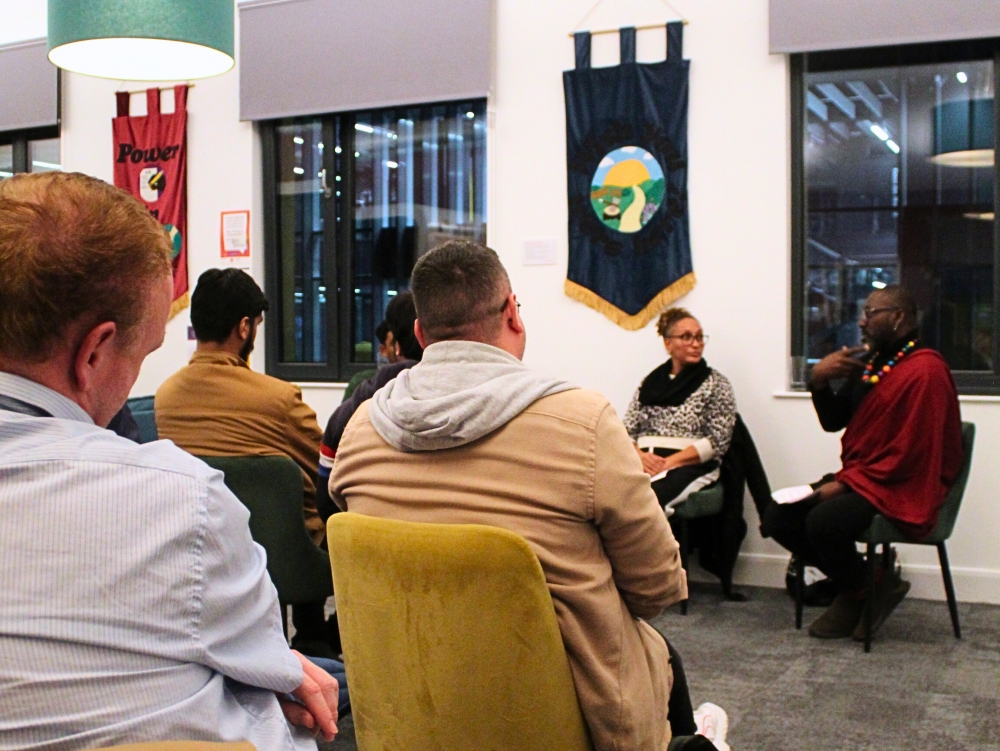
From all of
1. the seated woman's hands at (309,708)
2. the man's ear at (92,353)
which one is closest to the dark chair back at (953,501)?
the seated woman's hands at (309,708)

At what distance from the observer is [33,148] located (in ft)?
23.5

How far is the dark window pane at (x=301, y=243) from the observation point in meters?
6.33

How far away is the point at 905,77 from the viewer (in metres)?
4.95

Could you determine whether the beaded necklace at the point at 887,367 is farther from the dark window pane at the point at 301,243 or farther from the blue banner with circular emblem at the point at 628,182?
the dark window pane at the point at 301,243

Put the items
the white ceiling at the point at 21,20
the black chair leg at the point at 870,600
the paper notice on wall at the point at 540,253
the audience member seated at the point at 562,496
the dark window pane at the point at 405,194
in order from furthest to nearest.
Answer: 1. the white ceiling at the point at 21,20
2. the dark window pane at the point at 405,194
3. the paper notice on wall at the point at 540,253
4. the black chair leg at the point at 870,600
5. the audience member seated at the point at 562,496

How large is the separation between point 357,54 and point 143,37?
2.80 m

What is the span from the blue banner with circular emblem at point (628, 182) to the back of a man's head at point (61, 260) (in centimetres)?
436

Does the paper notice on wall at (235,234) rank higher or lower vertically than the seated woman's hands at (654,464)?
higher

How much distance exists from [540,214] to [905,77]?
1865 millimetres

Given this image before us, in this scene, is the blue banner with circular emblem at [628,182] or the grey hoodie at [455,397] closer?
the grey hoodie at [455,397]

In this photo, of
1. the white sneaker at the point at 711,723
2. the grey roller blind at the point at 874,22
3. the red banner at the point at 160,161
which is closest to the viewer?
the white sneaker at the point at 711,723

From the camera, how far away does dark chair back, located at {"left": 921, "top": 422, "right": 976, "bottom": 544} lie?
3961mm

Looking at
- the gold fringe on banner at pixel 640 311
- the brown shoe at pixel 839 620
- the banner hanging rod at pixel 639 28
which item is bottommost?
the brown shoe at pixel 839 620

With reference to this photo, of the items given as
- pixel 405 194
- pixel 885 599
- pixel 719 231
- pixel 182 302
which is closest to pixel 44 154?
pixel 182 302
